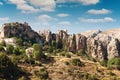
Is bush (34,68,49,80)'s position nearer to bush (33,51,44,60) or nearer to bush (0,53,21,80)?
bush (0,53,21,80)

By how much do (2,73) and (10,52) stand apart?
34.8m

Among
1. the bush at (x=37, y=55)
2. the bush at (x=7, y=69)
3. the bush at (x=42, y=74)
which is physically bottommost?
the bush at (x=42, y=74)

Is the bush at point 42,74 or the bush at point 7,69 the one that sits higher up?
the bush at point 7,69

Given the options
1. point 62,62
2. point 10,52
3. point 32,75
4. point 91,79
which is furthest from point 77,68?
point 10,52

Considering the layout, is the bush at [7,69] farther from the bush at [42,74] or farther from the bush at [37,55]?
the bush at [37,55]

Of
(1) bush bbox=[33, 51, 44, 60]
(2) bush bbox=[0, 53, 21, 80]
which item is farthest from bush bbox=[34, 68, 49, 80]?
(1) bush bbox=[33, 51, 44, 60]

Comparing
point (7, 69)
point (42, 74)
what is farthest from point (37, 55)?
point (7, 69)

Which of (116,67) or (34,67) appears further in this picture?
(116,67)

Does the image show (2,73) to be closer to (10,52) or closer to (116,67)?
(10,52)

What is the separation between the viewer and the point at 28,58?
127312 millimetres

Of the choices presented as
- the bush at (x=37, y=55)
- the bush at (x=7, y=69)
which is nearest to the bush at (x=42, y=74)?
the bush at (x=7, y=69)

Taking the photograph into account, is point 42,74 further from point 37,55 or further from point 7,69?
point 37,55

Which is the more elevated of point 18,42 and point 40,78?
point 18,42

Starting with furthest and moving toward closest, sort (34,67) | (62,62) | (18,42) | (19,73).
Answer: (18,42)
(62,62)
(34,67)
(19,73)
